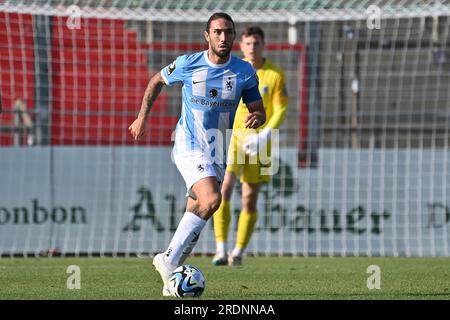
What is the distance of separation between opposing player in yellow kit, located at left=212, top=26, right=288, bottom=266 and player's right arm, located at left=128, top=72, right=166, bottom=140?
282 cm

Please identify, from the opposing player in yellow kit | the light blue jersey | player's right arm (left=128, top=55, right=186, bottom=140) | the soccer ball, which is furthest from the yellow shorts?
the soccer ball

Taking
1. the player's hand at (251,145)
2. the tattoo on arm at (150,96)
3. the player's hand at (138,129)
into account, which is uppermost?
the tattoo on arm at (150,96)

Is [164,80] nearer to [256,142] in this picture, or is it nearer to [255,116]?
[255,116]

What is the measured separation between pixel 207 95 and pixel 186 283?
1489 millimetres

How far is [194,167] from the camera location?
7.41 metres

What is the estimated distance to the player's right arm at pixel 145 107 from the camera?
7457mm

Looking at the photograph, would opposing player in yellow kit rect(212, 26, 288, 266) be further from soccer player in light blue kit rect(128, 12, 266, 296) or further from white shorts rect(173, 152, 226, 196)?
white shorts rect(173, 152, 226, 196)

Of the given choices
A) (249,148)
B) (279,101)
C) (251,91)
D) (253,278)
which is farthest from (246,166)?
(251,91)

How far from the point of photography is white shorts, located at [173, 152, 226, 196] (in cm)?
737

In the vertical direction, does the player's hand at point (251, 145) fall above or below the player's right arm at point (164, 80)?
below

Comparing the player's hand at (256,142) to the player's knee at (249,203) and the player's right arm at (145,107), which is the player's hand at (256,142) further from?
the player's right arm at (145,107)

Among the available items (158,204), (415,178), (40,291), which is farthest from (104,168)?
(40,291)

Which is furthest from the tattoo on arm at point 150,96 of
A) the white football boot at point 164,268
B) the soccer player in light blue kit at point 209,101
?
the white football boot at point 164,268
